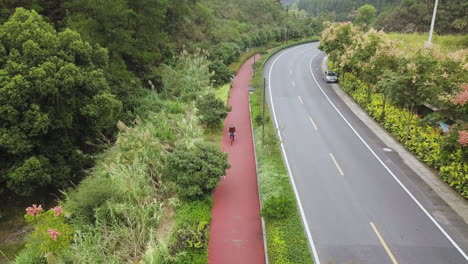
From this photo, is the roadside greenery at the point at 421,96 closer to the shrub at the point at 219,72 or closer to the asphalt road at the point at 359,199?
the asphalt road at the point at 359,199

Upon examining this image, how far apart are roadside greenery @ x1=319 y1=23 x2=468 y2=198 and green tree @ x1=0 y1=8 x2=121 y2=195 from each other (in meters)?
16.9

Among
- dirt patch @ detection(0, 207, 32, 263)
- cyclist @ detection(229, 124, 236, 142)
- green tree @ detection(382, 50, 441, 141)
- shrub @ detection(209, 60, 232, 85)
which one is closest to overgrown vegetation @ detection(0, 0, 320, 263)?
dirt patch @ detection(0, 207, 32, 263)

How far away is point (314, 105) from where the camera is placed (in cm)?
3073

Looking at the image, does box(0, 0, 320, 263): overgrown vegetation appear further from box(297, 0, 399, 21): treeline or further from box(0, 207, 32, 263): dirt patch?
box(297, 0, 399, 21): treeline

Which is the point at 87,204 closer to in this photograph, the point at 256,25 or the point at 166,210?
the point at 166,210

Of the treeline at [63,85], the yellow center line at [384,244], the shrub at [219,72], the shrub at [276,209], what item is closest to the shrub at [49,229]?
the treeline at [63,85]

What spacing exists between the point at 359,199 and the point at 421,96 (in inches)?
309

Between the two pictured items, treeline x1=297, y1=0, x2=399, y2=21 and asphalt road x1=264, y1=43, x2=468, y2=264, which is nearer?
asphalt road x1=264, y1=43, x2=468, y2=264

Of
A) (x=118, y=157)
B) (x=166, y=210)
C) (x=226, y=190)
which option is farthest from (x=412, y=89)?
(x=118, y=157)

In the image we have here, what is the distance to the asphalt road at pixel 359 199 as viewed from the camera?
1363 centimetres

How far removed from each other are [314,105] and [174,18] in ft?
67.2

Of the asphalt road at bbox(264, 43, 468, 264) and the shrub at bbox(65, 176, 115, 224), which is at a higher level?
the shrub at bbox(65, 176, 115, 224)

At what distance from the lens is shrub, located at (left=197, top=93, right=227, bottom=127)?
977 inches

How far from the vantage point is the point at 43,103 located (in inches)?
693
